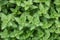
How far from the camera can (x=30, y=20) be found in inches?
97.7

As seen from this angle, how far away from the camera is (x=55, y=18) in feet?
8.52

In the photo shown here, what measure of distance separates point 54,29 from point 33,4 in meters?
0.46

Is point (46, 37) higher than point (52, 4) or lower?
lower

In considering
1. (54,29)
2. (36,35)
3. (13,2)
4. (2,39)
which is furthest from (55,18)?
(2,39)

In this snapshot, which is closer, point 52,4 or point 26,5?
point 26,5

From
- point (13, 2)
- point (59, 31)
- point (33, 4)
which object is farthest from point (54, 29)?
point (13, 2)

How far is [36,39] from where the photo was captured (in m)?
2.57

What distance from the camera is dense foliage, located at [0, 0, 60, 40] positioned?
249 cm

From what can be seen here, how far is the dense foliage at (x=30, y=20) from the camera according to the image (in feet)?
8.16

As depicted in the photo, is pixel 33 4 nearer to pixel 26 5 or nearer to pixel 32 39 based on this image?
pixel 26 5

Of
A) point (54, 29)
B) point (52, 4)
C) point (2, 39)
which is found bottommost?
point (2, 39)

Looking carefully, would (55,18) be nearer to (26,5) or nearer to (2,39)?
(26,5)

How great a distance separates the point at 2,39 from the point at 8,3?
53 cm

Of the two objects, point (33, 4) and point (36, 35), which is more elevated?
point (33, 4)
